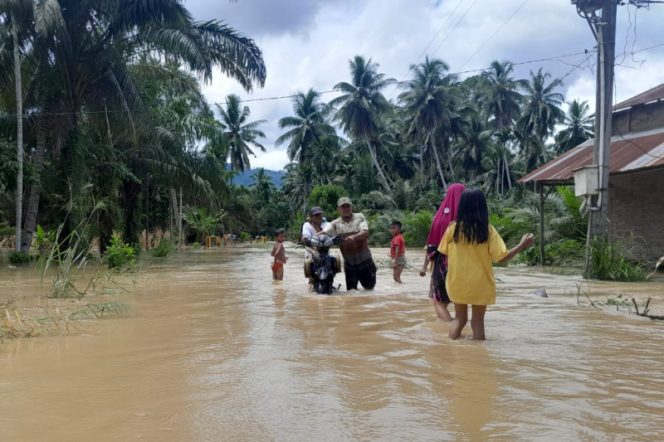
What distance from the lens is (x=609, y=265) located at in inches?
432

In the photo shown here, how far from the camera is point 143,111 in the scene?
706 inches

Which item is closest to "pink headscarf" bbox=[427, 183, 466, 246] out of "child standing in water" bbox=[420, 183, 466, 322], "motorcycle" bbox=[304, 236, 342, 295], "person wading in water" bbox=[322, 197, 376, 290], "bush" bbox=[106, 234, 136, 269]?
"child standing in water" bbox=[420, 183, 466, 322]

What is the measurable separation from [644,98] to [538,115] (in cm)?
3611

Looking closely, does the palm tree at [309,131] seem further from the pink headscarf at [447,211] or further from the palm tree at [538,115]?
the pink headscarf at [447,211]

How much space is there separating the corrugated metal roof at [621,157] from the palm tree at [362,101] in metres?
30.6

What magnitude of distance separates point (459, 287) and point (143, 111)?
15126 mm

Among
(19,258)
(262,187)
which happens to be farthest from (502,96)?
(19,258)

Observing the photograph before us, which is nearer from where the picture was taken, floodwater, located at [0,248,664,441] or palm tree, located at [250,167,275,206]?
floodwater, located at [0,248,664,441]

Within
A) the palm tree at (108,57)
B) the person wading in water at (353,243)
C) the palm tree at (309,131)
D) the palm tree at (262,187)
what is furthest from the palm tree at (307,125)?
the person wading in water at (353,243)

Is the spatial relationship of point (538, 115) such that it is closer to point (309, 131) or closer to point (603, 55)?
point (309, 131)

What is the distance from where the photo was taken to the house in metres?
13.6

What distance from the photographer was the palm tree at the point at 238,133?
51.8 meters

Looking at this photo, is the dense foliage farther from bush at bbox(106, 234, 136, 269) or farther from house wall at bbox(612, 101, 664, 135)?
house wall at bbox(612, 101, 664, 135)

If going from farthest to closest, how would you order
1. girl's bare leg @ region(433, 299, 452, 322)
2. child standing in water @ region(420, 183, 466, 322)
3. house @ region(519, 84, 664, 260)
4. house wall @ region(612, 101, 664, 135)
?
house wall @ region(612, 101, 664, 135) < house @ region(519, 84, 664, 260) < girl's bare leg @ region(433, 299, 452, 322) < child standing in water @ region(420, 183, 466, 322)
